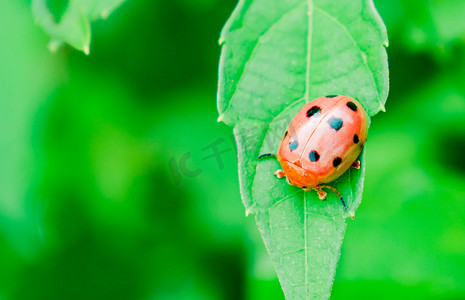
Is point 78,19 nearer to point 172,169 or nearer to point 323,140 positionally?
point 323,140

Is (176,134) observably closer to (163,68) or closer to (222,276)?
(163,68)

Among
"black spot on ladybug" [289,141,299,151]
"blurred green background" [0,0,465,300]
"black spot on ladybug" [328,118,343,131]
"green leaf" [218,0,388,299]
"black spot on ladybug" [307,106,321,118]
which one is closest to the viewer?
"green leaf" [218,0,388,299]

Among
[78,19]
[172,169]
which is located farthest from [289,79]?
[172,169]

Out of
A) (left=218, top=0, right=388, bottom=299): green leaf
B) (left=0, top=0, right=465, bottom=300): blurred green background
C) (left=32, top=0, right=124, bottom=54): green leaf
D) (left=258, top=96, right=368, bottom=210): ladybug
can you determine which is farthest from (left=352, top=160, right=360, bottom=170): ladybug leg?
(left=32, top=0, right=124, bottom=54): green leaf

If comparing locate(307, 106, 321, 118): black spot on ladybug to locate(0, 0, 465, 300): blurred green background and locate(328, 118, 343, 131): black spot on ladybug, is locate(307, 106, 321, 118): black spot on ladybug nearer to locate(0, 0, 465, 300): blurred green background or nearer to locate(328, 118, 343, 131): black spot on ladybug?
locate(328, 118, 343, 131): black spot on ladybug

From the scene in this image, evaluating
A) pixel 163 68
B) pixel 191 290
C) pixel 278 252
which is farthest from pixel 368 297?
pixel 163 68

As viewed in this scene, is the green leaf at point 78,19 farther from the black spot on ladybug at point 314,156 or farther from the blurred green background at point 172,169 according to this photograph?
the blurred green background at point 172,169

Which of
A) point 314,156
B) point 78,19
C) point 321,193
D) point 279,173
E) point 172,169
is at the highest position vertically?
point 172,169

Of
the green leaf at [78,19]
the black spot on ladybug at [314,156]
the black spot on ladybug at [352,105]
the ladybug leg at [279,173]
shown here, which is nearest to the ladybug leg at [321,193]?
the ladybug leg at [279,173]
